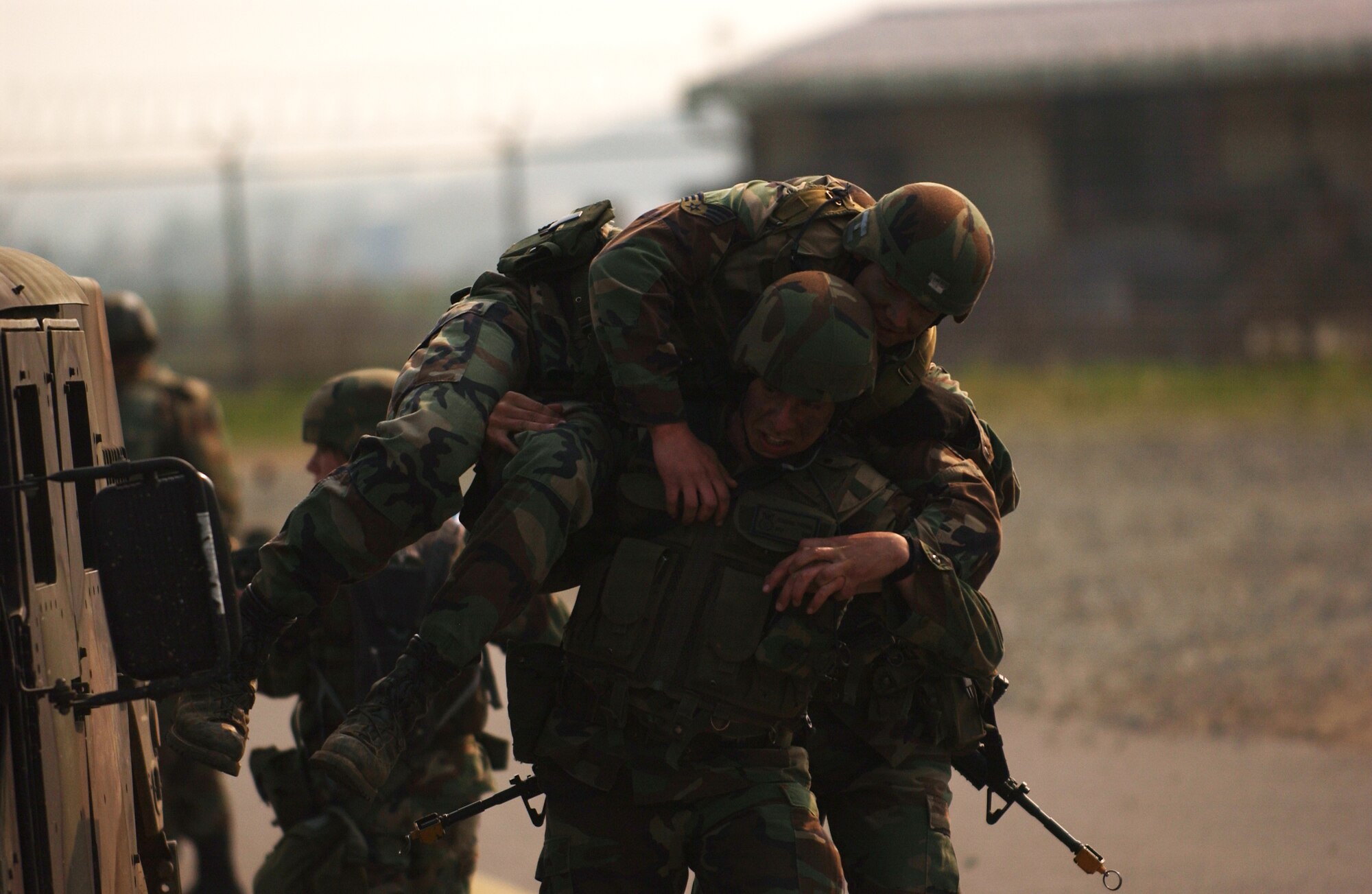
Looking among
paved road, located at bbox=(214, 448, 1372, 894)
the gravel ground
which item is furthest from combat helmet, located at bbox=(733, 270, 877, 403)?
the gravel ground

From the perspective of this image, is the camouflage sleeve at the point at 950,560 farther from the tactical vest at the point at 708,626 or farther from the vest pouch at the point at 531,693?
the vest pouch at the point at 531,693

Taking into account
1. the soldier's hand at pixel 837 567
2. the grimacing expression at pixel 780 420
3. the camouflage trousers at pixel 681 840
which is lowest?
the camouflage trousers at pixel 681 840

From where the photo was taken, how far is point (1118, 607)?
390 inches

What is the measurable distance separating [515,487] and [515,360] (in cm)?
44

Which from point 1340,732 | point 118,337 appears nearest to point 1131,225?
point 1340,732

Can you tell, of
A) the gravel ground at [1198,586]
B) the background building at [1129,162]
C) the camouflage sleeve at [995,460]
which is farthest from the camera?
the background building at [1129,162]

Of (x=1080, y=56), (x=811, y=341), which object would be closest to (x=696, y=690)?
(x=811, y=341)

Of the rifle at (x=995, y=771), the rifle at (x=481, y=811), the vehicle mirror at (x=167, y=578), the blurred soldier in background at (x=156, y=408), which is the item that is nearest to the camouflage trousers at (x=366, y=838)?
the rifle at (x=481, y=811)

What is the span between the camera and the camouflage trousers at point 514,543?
3242 millimetres

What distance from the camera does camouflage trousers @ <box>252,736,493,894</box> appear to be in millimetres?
4348

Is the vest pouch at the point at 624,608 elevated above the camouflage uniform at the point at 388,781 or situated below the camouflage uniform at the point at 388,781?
above

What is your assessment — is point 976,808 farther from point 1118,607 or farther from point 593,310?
point 593,310

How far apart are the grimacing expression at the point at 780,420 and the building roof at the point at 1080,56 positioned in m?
20.2

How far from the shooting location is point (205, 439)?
7203 mm
